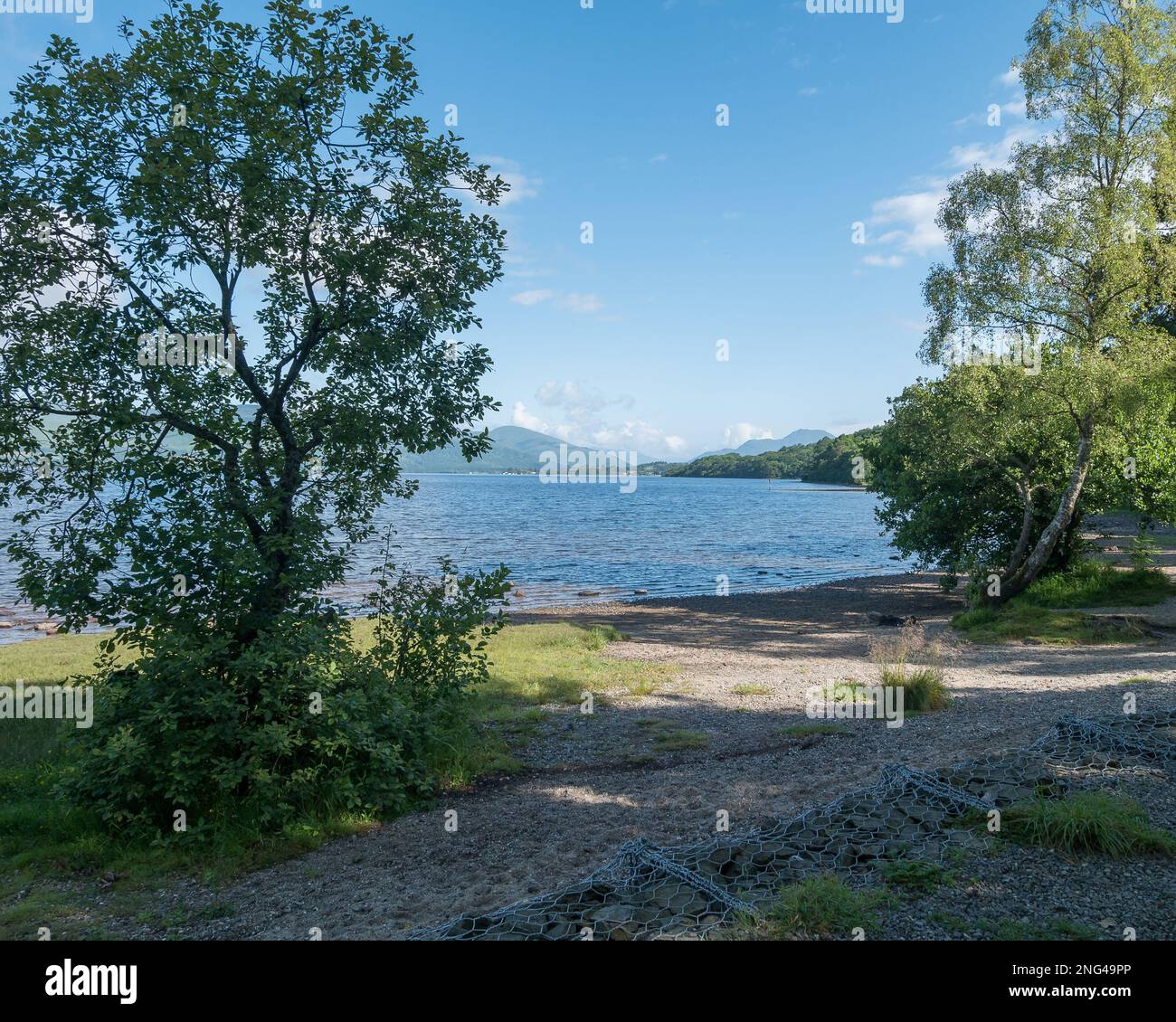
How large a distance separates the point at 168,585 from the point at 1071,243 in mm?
23168

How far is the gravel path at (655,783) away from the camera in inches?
261

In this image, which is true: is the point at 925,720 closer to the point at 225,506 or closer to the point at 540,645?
the point at 225,506

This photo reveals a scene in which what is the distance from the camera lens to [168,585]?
846 centimetres

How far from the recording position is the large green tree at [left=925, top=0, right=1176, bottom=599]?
20.1 meters

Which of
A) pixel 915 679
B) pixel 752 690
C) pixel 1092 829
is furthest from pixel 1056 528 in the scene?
pixel 1092 829

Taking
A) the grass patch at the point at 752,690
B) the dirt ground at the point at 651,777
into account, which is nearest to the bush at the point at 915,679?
the dirt ground at the point at 651,777

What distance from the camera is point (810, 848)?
6891mm

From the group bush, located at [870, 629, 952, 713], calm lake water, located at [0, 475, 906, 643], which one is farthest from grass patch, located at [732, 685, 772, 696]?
calm lake water, located at [0, 475, 906, 643]

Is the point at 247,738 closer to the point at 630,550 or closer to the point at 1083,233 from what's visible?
the point at 1083,233

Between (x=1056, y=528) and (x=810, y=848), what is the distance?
19.9 meters

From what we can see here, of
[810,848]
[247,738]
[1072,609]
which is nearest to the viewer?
[810,848]

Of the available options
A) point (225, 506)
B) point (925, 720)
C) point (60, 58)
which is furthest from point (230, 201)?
A: point (925, 720)

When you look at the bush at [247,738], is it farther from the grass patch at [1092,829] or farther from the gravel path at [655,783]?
the grass patch at [1092,829]

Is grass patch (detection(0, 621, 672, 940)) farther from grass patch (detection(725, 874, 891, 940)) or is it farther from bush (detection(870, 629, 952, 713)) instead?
grass patch (detection(725, 874, 891, 940))
